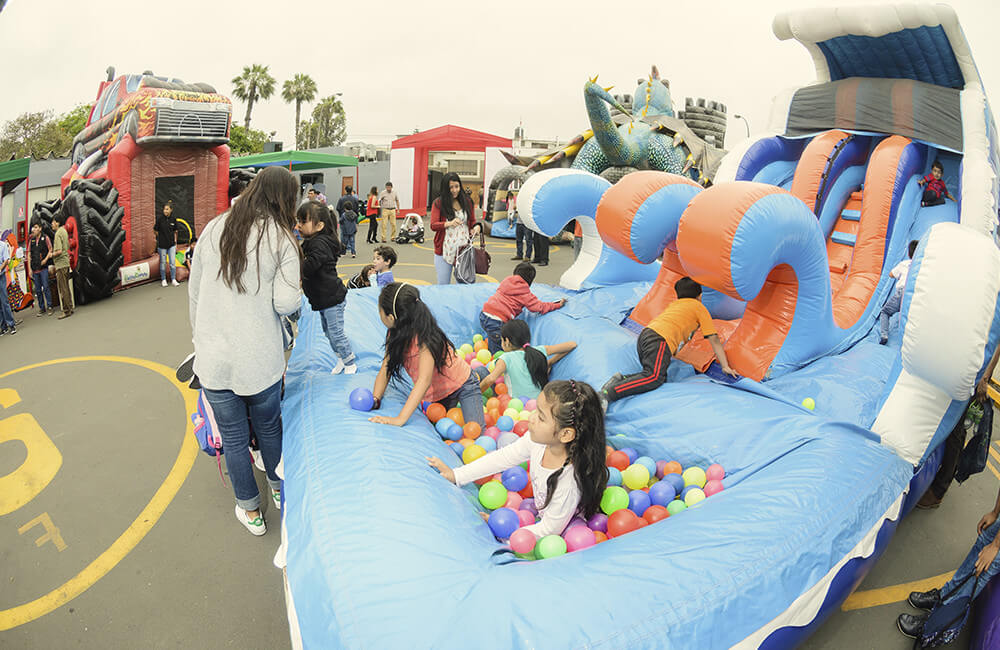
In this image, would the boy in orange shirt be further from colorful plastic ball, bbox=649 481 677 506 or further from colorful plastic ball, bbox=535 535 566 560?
colorful plastic ball, bbox=535 535 566 560

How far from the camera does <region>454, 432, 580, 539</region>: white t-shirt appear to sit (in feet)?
8.15

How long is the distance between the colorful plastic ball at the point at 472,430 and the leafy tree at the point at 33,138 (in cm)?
3220

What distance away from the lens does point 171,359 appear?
561cm

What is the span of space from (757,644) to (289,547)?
1.67 meters

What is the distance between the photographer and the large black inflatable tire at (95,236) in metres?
7.43

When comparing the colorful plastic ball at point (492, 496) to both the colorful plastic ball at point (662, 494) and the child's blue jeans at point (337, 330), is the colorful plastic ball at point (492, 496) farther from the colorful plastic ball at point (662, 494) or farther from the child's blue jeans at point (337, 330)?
the child's blue jeans at point (337, 330)

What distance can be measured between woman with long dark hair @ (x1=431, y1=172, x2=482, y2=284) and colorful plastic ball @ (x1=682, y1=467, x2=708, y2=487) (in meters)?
3.79

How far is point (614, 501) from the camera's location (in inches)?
114

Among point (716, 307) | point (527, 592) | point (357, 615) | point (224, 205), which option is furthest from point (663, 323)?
point (224, 205)

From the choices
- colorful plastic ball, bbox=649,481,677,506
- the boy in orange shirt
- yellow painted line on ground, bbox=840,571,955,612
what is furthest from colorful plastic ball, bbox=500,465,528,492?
yellow painted line on ground, bbox=840,571,955,612

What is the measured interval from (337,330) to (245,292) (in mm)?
1045

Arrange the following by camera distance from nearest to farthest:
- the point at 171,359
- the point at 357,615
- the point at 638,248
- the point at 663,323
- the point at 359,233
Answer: the point at 357,615, the point at 663,323, the point at 638,248, the point at 171,359, the point at 359,233

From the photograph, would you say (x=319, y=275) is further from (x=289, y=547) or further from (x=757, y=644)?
(x=757, y=644)

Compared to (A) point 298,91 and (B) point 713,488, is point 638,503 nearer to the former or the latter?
(B) point 713,488
